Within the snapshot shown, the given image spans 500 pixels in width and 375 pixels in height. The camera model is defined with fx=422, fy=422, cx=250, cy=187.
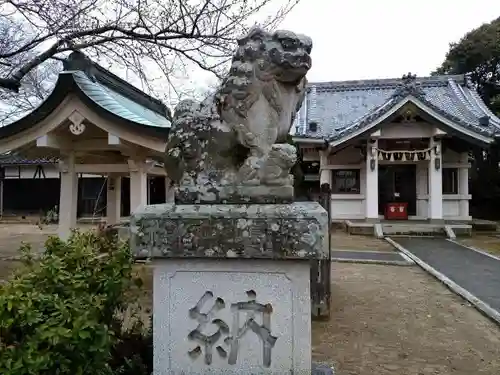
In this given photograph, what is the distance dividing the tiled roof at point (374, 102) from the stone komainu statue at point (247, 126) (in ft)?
50.2

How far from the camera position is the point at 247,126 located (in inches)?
91.3

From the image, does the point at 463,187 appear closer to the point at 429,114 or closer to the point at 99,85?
the point at 429,114

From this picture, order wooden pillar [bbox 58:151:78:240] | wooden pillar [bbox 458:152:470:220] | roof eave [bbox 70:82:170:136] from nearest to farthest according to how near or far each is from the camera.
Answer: roof eave [bbox 70:82:170:136], wooden pillar [bbox 58:151:78:240], wooden pillar [bbox 458:152:470:220]

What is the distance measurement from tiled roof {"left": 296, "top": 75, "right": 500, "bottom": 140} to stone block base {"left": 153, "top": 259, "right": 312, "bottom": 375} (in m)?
15.7

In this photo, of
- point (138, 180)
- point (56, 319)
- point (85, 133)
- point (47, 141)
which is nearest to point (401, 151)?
point (138, 180)

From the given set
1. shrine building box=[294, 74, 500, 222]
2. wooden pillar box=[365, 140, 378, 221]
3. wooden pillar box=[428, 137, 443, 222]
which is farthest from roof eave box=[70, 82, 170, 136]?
wooden pillar box=[428, 137, 443, 222]

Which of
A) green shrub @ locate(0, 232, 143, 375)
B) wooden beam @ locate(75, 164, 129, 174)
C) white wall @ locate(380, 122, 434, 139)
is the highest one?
white wall @ locate(380, 122, 434, 139)

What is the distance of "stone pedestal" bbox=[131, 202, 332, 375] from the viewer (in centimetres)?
203

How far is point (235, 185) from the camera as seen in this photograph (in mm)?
2236

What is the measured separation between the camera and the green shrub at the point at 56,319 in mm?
2020

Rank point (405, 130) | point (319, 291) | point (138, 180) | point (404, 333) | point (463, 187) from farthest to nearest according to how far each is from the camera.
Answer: point (463, 187), point (405, 130), point (138, 180), point (319, 291), point (404, 333)

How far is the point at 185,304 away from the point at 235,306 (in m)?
0.26

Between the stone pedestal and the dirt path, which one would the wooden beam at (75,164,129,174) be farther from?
the stone pedestal

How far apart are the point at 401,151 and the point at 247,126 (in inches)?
659
